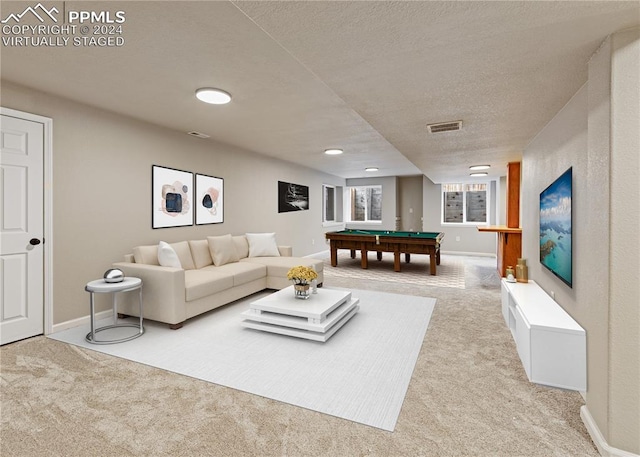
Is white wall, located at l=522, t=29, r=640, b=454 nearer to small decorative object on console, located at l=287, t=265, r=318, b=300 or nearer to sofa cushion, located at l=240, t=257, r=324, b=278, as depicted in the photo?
small decorative object on console, located at l=287, t=265, r=318, b=300

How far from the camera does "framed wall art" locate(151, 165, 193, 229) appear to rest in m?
4.24

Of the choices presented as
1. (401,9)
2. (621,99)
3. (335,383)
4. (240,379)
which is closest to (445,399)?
(335,383)

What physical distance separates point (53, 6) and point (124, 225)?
2.51 metres

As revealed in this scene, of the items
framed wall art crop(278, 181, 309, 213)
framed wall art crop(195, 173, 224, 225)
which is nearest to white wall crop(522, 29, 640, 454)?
framed wall art crop(195, 173, 224, 225)

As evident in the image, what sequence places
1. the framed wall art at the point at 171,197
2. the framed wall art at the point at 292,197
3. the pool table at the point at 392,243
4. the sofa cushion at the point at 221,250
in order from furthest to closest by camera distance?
the framed wall art at the point at 292,197, the pool table at the point at 392,243, the sofa cushion at the point at 221,250, the framed wall art at the point at 171,197

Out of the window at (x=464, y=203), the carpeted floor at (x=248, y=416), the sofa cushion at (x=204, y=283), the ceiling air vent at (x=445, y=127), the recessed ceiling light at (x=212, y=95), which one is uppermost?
the recessed ceiling light at (x=212, y=95)

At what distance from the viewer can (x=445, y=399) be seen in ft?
6.69

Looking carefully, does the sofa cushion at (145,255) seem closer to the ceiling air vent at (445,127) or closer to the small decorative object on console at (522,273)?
the ceiling air vent at (445,127)

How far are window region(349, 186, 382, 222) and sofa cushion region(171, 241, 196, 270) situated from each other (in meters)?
7.12

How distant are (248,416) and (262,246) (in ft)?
11.8

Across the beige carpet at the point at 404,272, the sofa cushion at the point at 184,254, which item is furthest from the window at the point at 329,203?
the sofa cushion at the point at 184,254

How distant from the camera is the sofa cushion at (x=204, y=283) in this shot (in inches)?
134

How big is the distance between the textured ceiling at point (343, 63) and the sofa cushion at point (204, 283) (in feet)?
6.38

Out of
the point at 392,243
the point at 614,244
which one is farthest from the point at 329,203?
the point at 614,244
